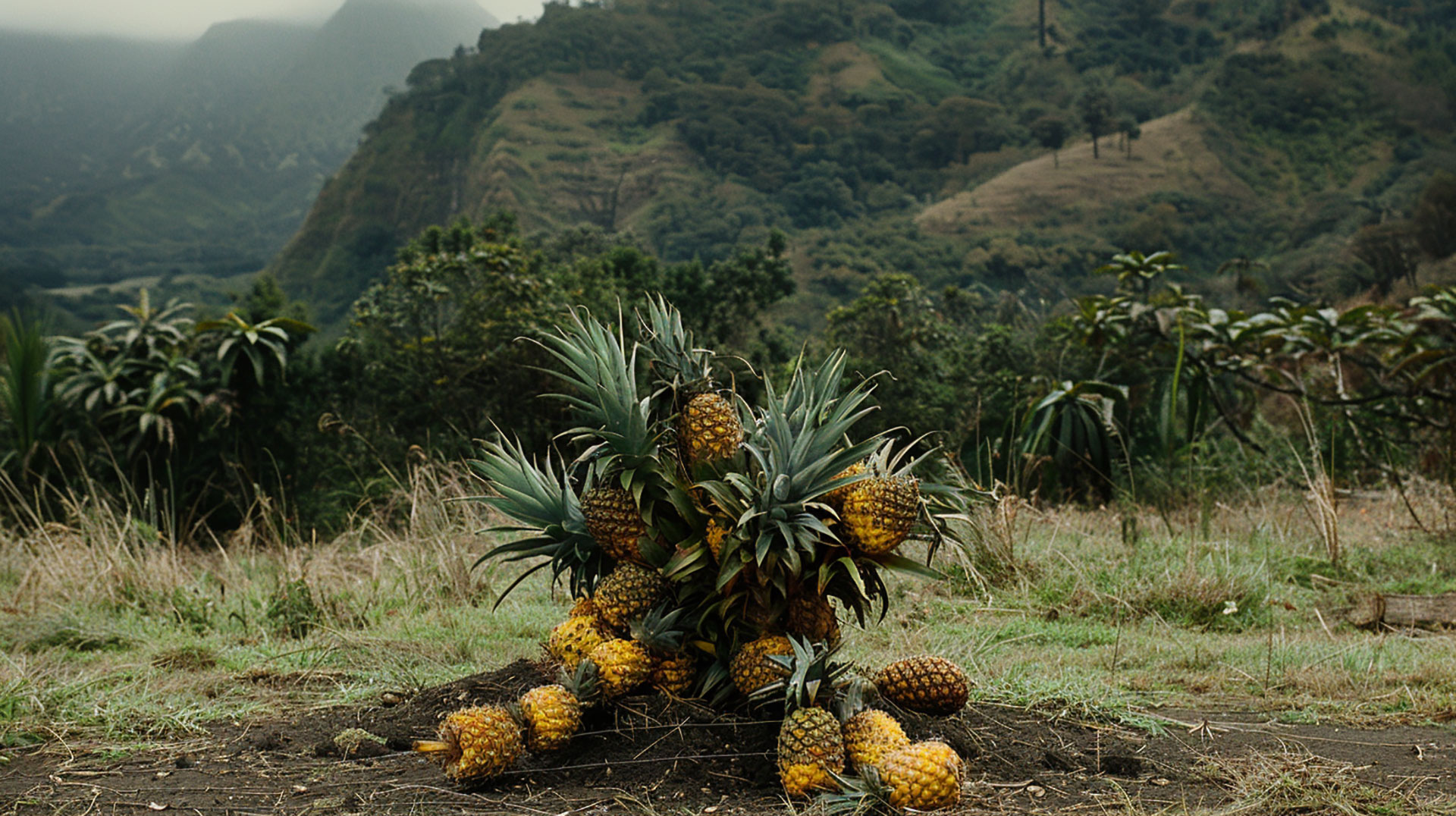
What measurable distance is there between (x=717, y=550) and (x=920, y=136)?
71.9 metres

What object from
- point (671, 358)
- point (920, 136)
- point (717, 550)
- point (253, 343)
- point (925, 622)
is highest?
point (920, 136)

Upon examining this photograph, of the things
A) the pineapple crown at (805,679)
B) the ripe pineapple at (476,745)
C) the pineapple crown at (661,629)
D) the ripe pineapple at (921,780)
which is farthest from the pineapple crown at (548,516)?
the ripe pineapple at (921,780)

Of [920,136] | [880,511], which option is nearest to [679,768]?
[880,511]

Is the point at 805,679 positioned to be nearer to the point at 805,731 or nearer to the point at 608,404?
the point at 805,731

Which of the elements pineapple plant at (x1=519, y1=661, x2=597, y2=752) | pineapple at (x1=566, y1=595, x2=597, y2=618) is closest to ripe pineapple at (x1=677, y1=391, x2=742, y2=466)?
pineapple at (x1=566, y1=595, x2=597, y2=618)

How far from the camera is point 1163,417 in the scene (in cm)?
779

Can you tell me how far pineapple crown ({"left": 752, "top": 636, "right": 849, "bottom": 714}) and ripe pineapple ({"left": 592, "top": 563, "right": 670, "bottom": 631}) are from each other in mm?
385

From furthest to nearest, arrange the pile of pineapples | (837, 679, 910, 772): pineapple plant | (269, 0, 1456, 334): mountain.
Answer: (269, 0, 1456, 334): mountain < the pile of pineapples < (837, 679, 910, 772): pineapple plant

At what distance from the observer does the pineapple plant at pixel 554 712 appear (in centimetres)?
252

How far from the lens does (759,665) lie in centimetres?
256

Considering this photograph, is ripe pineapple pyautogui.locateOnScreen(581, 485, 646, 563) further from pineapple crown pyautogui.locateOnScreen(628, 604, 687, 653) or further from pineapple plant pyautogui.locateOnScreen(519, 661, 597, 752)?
pineapple plant pyautogui.locateOnScreen(519, 661, 597, 752)

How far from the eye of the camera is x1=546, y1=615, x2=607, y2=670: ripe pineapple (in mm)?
2756

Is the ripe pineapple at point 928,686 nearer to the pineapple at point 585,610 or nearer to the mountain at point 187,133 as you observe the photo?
the pineapple at point 585,610

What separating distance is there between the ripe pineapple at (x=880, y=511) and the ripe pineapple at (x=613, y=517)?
0.56 metres
